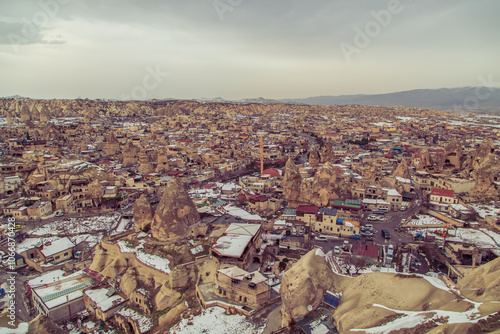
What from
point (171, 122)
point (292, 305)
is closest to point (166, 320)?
point (292, 305)

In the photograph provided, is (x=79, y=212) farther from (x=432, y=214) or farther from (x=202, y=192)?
(x=432, y=214)

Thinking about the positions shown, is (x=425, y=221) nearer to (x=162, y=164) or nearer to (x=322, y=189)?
(x=322, y=189)

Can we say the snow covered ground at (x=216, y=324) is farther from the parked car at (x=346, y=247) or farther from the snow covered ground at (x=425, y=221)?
the snow covered ground at (x=425, y=221)

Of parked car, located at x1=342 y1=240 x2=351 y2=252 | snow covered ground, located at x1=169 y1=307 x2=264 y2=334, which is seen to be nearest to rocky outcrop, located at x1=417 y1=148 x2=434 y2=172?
parked car, located at x1=342 y1=240 x2=351 y2=252

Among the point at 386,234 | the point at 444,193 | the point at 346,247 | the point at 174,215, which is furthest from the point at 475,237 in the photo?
the point at 174,215

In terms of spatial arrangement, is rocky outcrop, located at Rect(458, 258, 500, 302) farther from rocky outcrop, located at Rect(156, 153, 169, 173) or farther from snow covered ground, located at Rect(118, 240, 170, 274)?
rocky outcrop, located at Rect(156, 153, 169, 173)

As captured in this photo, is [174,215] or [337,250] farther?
[174,215]
